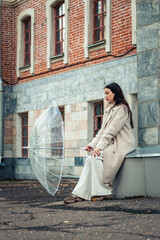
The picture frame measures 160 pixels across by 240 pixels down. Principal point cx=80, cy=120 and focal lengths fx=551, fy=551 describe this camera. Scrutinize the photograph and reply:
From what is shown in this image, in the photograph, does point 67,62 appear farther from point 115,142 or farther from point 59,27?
point 115,142

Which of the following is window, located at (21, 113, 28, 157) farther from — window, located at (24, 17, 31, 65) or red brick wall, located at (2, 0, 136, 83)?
window, located at (24, 17, 31, 65)

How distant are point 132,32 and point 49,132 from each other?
19.0 feet

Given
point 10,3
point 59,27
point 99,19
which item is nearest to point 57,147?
point 99,19

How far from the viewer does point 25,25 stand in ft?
67.0

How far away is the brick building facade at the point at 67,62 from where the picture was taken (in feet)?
48.1

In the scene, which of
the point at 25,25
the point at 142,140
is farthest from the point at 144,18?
the point at 25,25

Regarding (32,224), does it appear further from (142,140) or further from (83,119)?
(83,119)

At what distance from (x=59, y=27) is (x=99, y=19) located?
8.27 ft

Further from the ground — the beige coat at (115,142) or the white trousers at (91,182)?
the beige coat at (115,142)

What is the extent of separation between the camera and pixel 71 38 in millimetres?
17078

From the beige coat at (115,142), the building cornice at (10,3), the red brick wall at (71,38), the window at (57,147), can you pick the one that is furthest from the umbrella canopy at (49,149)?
the building cornice at (10,3)

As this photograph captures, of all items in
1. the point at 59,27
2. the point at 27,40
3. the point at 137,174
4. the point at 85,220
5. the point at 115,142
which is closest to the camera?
the point at 85,220

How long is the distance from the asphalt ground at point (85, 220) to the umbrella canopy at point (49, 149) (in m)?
0.74

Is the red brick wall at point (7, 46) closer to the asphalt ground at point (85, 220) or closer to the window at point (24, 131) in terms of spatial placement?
the window at point (24, 131)
